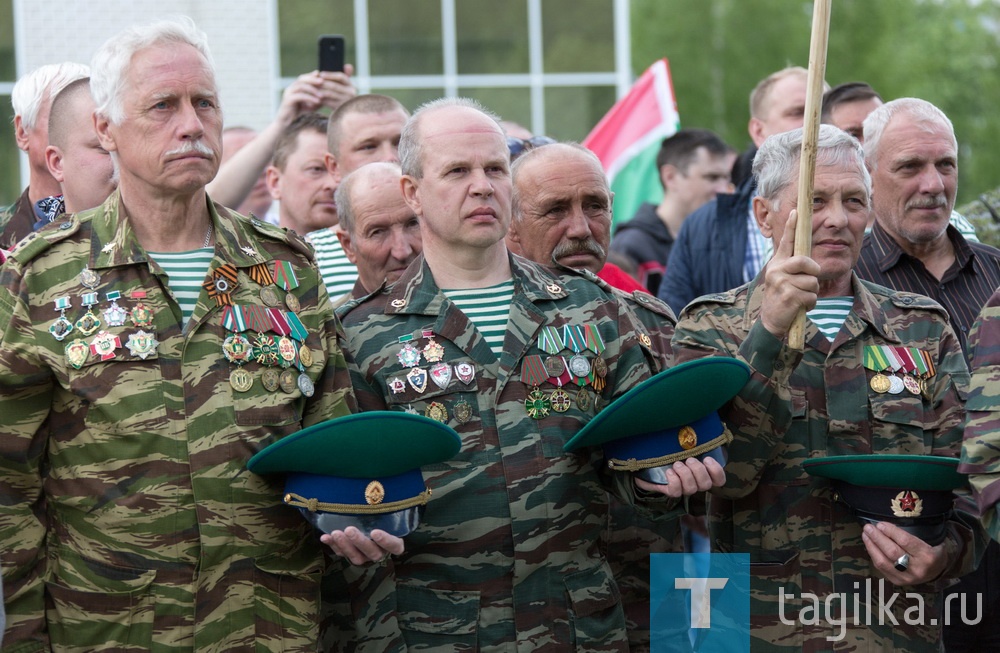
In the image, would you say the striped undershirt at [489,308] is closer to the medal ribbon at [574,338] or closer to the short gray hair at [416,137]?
the medal ribbon at [574,338]

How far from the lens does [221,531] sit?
3.36 m

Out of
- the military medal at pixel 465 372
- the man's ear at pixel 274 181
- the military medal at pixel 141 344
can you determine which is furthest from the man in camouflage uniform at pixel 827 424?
the man's ear at pixel 274 181

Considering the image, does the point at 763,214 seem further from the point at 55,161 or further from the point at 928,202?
the point at 55,161

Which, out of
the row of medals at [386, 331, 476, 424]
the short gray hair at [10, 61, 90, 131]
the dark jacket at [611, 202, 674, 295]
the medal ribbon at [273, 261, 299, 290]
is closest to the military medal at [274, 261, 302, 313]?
the medal ribbon at [273, 261, 299, 290]

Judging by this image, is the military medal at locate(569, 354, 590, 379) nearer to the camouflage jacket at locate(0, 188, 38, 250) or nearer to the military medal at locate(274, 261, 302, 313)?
the military medal at locate(274, 261, 302, 313)

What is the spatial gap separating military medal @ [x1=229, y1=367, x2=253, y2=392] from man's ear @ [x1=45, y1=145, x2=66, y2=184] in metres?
1.57

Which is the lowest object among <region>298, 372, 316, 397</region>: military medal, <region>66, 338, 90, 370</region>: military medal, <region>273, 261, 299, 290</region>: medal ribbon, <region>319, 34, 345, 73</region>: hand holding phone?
<region>298, 372, 316, 397</region>: military medal

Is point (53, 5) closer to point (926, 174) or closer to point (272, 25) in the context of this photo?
point (272, 25)

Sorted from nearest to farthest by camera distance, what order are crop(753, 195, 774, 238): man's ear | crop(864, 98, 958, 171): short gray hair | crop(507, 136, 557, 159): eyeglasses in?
crop(753, 195, 774, 238): man's ear < crop(864, 98, 958, 171): short gray hair < crop(507, 136, 557, 159): eyeglasses

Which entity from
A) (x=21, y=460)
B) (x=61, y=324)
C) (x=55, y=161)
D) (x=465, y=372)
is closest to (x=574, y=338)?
(x=465, y=372)

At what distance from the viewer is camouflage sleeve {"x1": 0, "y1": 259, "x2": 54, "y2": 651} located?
3.29 m

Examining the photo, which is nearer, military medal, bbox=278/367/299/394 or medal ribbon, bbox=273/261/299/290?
military medal, bbox=278/367/299/394

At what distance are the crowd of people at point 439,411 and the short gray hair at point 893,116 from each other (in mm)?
1030

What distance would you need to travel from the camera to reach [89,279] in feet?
11.2
